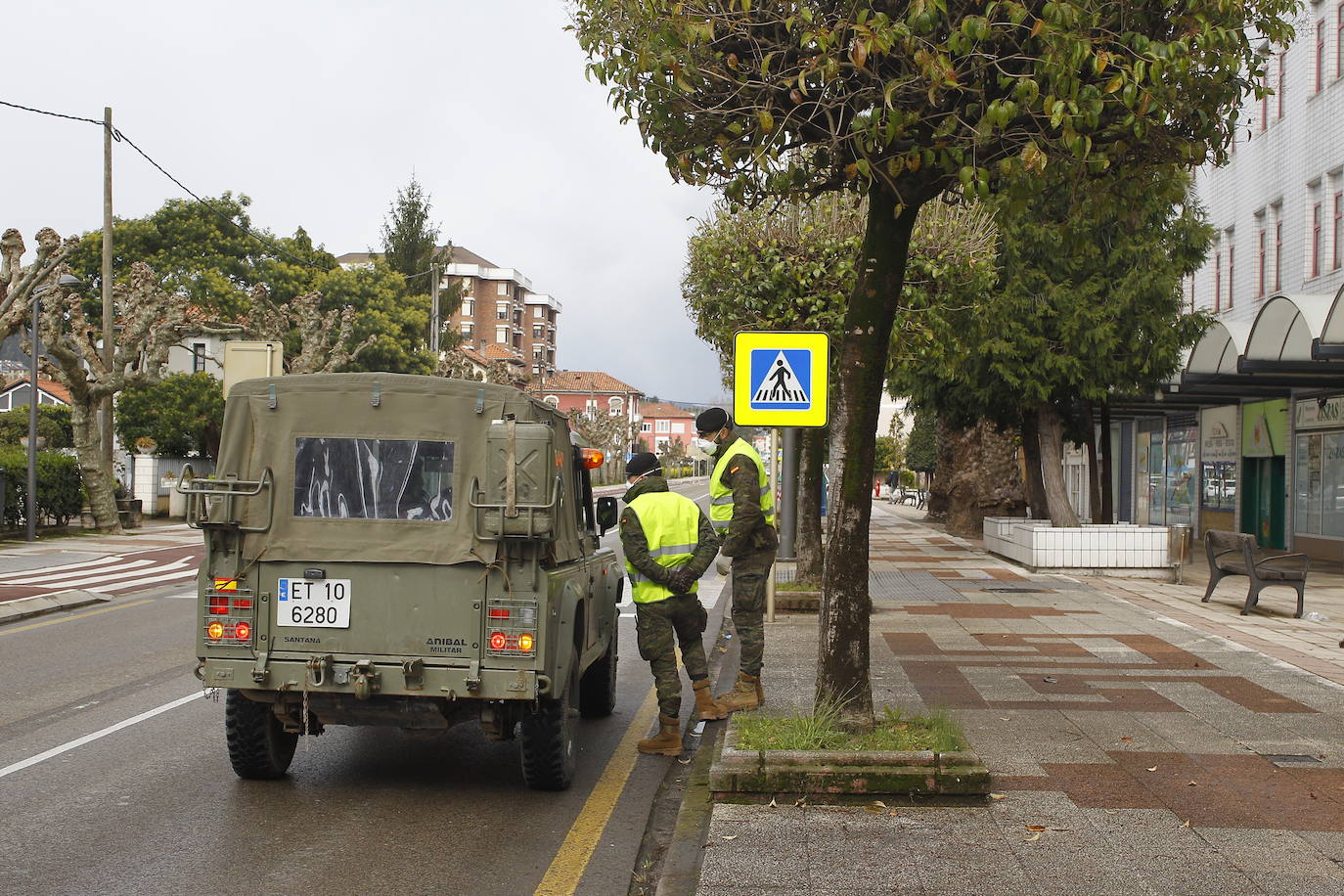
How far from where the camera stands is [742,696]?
27.5ft

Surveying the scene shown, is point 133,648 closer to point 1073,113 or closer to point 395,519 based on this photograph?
point 395,519

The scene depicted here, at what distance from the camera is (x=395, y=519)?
6.48 m

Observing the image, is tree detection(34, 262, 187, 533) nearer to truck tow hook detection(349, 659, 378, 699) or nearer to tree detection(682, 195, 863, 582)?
tree detection(682, 195, 863, 582)

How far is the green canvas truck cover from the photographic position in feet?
21.1

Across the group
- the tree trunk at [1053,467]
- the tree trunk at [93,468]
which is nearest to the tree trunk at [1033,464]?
the tree trunk at [1053,467]

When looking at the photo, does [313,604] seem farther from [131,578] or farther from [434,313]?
[434,313]

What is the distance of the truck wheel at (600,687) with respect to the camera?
8.79 meters

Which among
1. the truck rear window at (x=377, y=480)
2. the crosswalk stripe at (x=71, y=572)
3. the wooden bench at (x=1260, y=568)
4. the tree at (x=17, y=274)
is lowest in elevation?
the crosswalk stripe at (x=71, y=572)

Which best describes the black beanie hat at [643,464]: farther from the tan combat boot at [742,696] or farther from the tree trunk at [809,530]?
the tree trunk at [809,530]

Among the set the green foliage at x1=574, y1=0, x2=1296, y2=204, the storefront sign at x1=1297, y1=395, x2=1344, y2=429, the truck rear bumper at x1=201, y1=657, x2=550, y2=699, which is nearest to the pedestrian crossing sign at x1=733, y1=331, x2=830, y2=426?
the green foliage at x1=574, y1=0, x2=1296, y2=204

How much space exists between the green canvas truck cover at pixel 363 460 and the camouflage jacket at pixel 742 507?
190 cm

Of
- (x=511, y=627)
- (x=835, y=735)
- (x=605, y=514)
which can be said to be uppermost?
(x=605, y=514)

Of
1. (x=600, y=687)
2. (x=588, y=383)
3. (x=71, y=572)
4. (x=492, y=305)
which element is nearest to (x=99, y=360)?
(x=71, y=572)

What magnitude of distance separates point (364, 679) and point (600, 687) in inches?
113
